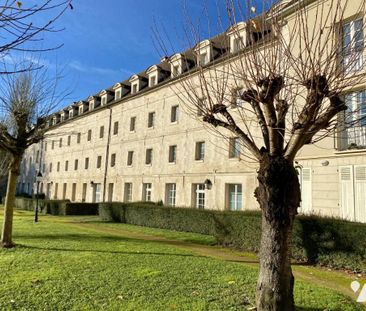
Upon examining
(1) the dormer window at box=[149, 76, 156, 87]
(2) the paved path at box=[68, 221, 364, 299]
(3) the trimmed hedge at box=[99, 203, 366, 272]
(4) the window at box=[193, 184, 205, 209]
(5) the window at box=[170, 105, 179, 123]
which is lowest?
(2) the paved path at box=[68, 221, 364, 299]

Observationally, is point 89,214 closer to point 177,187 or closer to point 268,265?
point 177,187

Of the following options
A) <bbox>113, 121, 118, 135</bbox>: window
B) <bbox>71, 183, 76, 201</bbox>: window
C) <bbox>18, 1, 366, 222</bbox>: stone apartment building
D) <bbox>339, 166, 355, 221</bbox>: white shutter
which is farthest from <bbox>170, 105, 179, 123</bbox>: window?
<bbox>71, 183, 76, 201</bbox>: window

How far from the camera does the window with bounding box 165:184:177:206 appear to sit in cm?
2456

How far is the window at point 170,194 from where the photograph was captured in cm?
2456

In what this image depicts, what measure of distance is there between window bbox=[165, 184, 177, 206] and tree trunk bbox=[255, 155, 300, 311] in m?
19.3

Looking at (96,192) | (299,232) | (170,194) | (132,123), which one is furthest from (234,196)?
(96,192)

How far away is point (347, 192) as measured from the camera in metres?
13.5

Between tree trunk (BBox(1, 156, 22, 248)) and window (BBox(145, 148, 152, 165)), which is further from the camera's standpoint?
window (BBox(145, 148, 152, 165))

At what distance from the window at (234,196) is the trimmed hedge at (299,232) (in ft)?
12.5

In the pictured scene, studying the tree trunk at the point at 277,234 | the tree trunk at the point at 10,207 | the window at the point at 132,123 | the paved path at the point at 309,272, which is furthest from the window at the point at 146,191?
the tree trunk at the point at 277,234

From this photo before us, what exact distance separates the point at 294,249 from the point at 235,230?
2.52m

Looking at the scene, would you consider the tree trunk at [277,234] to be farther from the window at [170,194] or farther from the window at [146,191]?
the window at [146,191]

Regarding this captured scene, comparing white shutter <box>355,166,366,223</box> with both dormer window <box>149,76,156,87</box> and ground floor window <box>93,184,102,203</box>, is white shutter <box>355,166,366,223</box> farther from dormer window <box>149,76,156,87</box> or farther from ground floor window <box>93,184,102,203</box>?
ground floor window <box>93,184,102,203</box>

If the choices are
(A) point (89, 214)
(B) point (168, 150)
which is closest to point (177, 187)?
(B) point (168, 150)
